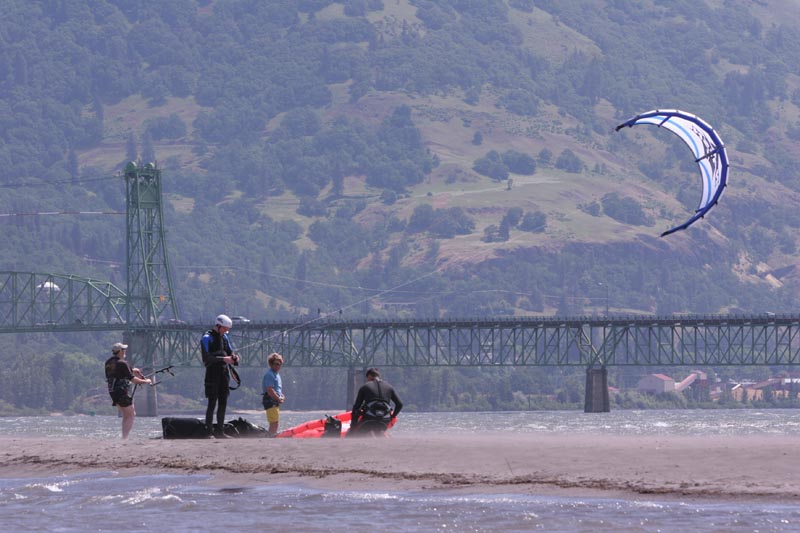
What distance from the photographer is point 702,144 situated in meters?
44.2

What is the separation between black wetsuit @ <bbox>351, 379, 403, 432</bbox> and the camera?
3444 cm

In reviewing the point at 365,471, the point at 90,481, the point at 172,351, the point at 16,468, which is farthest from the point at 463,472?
the point at 172,351

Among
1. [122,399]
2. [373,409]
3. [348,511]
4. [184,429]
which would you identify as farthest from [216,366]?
[348,511]

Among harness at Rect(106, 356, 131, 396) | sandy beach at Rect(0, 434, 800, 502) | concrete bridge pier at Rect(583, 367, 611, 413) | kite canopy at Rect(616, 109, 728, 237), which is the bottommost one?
sandy beach at Rect(0, 434, 800, 502)

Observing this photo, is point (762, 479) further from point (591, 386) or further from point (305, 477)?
point (591, 386)

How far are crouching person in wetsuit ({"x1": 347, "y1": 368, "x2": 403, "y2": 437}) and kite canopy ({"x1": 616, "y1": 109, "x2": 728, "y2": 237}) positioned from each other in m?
8.78

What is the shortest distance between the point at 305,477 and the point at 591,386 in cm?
15860

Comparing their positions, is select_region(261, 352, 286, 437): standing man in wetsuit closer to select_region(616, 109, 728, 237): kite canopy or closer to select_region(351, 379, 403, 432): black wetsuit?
select_region(351, 379, 403, 432): black wetsuit

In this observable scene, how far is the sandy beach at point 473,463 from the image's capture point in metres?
27.5

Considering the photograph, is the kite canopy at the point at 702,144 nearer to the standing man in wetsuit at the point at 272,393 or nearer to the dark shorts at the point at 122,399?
the standing man in wetsuit at the point at 272,393

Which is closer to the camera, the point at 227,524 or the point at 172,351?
the point at 227,524

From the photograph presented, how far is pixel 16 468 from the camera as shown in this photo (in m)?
33.5

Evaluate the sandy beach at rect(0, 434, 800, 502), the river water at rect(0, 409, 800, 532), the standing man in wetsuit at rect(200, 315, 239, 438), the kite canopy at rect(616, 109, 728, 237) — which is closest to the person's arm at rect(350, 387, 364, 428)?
the sandy beach at rect(0, 434, 800, 502)

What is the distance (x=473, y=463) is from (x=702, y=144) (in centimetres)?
1654
